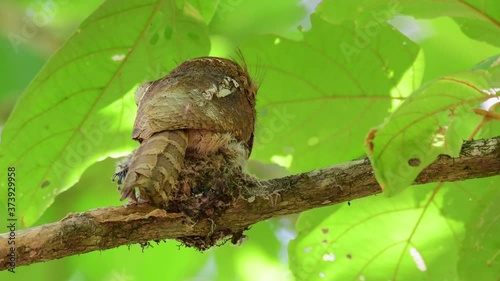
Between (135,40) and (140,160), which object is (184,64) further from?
(140,160)

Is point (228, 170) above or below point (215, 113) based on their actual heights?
below

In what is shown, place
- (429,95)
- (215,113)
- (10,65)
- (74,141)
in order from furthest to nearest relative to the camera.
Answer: (10,65) → (74,141) → (215,113) → (429,95)

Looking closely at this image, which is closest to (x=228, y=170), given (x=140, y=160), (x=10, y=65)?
(x=140, y=160)

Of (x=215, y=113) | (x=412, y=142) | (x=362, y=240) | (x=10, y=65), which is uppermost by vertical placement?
(x=10, y=65)

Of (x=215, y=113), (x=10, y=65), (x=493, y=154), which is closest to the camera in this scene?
(x=493, y=154)
